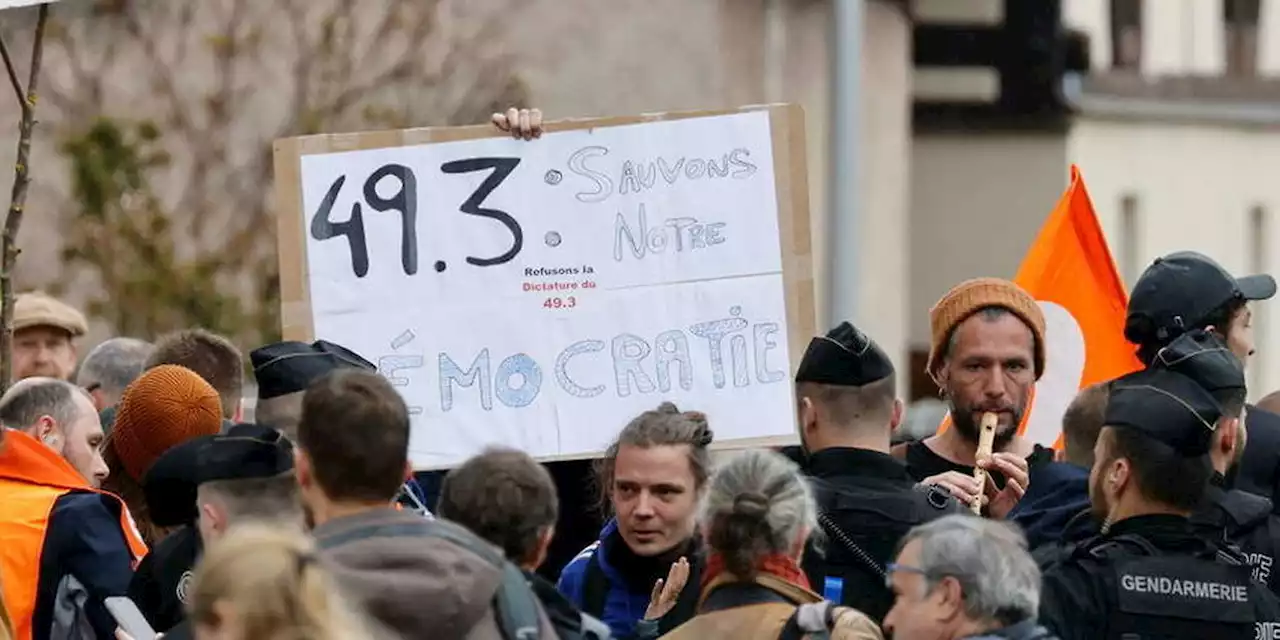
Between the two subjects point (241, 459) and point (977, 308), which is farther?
point (977, 308)

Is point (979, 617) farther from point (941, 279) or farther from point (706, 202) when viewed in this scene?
point (941, 279)

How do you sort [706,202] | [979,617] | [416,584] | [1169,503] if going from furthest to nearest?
1. [706,202]
2. [1169,503]
3. [979,617]
4. [416,584]

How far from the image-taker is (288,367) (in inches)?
275

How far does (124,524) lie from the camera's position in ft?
23.2

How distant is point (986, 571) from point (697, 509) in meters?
1.40

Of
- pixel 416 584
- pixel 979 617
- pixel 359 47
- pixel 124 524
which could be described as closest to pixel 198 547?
pixel 124 524

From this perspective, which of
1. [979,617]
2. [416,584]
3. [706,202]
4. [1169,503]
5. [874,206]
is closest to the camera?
[416,584]

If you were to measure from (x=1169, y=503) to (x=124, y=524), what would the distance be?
247 centimetres

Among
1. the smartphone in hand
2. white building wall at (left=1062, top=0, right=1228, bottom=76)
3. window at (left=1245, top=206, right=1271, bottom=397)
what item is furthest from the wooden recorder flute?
window at (left=1245, top=206, right=1271, bottom=397)

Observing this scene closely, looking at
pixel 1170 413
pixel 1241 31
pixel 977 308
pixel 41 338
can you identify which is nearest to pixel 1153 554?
pixel 1170 413

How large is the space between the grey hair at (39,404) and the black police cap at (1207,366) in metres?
2.80

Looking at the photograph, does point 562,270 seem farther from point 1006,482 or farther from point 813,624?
point 813,624

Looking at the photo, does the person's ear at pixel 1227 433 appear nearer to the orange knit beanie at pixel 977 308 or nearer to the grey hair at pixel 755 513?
the grey hair at pixel 755 513

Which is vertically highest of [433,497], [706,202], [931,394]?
[706,202]
